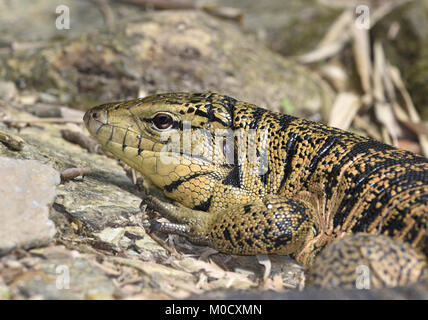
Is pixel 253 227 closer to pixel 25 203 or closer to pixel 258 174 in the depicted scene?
pixel 258 174

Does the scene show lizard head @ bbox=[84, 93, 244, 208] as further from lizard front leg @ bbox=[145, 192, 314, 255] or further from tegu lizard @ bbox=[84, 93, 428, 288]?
lizard front leg @ bbox=[145, 192, 314, 255]

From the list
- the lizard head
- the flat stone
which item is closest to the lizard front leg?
the lizard head

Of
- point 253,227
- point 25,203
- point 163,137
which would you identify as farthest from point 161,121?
point 25,203

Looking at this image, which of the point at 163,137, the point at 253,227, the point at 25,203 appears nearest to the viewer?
the point at 25,203

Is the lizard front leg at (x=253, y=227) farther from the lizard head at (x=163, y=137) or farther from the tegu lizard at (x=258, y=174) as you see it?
the lizard head at (x=163, y=137)

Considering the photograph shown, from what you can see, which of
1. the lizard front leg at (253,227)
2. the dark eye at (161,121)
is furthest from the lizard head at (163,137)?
the lizard front leg at (253,227)

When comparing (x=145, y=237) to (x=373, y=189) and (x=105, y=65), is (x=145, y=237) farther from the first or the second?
(x=105, y=65)
